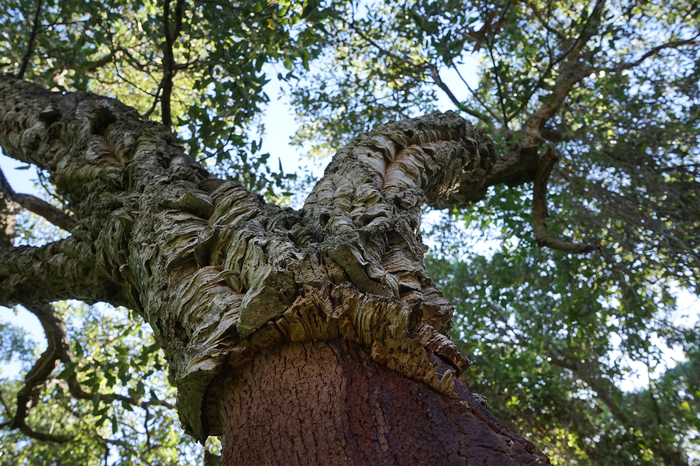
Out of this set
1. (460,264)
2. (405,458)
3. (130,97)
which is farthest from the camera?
(130,97)

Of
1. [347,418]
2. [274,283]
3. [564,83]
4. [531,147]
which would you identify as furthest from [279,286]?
[564,83]

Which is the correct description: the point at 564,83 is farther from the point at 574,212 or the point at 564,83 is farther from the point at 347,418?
the point at 347,418

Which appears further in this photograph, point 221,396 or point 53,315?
point 53,315

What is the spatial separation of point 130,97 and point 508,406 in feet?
29.9

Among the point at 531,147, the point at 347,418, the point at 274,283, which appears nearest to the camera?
the point at 347,418

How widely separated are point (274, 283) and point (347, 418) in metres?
0.43

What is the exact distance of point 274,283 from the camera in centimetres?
134

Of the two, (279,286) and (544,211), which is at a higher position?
(544,211)

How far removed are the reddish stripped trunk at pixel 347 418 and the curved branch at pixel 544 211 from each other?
3.05 metres

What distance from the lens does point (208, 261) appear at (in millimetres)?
1815

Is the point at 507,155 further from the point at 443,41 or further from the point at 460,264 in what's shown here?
the point at 460,264

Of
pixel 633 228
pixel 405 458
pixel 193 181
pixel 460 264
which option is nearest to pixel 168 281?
pixel 193 181

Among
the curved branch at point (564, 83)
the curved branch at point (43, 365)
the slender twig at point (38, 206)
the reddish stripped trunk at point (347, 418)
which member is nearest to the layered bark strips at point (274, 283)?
the reddish stripped trunk at point (347, 418)

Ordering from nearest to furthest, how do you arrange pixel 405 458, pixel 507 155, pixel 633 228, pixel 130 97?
1. pixel 405 458
2. pixel 507 155
3. pixel 633 228
4. pixel 130 97
